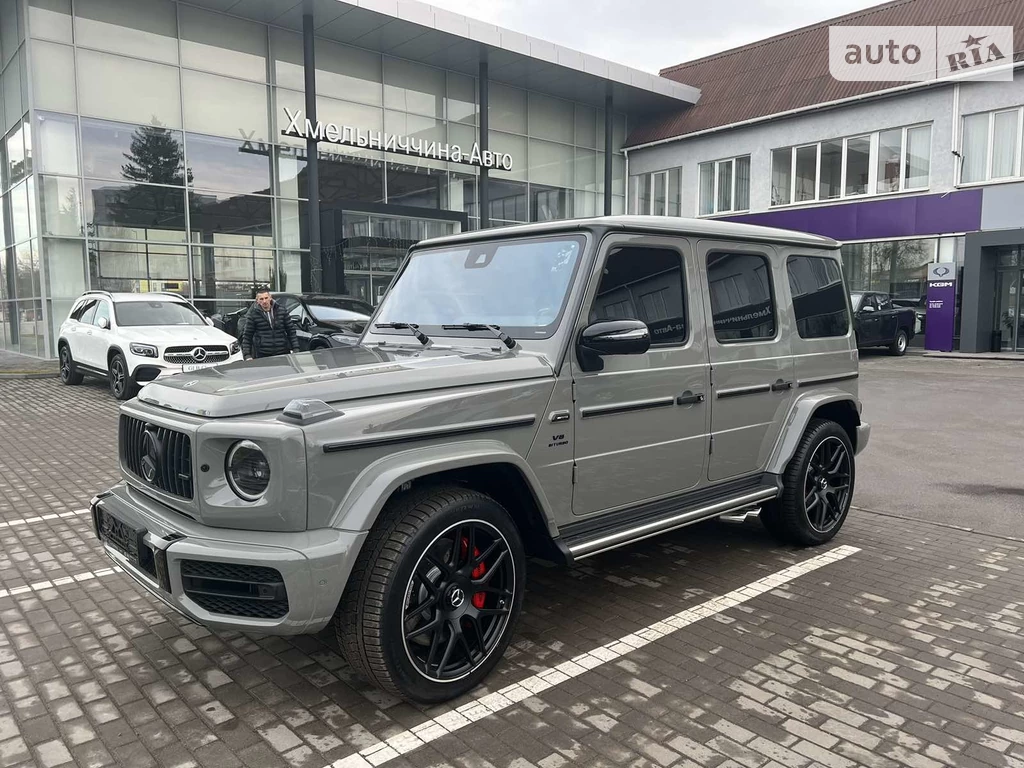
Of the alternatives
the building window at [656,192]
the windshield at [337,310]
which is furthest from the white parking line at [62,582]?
the building window at [656,192]

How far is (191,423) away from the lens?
123 inches

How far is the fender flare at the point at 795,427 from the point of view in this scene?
4918 millimetres

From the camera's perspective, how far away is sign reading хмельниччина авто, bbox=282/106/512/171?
21.2m

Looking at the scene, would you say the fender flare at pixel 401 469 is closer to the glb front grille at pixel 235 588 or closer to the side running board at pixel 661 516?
the glb front grille at pixel 235 588

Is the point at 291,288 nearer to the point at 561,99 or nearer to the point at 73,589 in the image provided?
the point at 561,99

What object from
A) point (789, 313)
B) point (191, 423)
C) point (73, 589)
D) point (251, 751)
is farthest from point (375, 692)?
point (789, 313)

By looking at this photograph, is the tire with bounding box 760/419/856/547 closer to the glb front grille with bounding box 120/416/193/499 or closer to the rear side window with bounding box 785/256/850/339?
the rear side window with bounding box 785/256/850/339

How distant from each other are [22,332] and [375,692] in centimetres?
2173

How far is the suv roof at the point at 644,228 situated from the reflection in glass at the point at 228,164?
1762 cm

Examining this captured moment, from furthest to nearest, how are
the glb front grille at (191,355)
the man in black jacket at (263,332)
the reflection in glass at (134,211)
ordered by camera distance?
the reflection in glass at (134,211)
the glb front grille at (191,355)
the man in black jacket at (263,332)

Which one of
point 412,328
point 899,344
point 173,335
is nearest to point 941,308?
point 899,344

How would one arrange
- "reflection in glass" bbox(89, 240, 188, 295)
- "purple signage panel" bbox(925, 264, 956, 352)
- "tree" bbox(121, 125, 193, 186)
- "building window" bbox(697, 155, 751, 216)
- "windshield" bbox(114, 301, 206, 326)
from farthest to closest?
"building window" bbox(697, 155, 751, 216) < "purple signage panel" bbox(925, 264, 956, 352) < "tree" bbox(121, 125, 193, 186) < "reflection in glass" bbox(89, 240, 188, 295) < "windshield" bbox(114, 301, 206, 326)

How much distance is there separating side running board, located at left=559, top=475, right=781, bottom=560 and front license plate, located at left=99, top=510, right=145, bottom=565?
1859 millimetres

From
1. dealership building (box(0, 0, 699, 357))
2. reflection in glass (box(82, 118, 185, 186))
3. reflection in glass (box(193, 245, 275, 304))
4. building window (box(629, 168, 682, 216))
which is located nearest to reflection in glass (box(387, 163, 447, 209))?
dealership building (box(0, 0, 699, 357))
